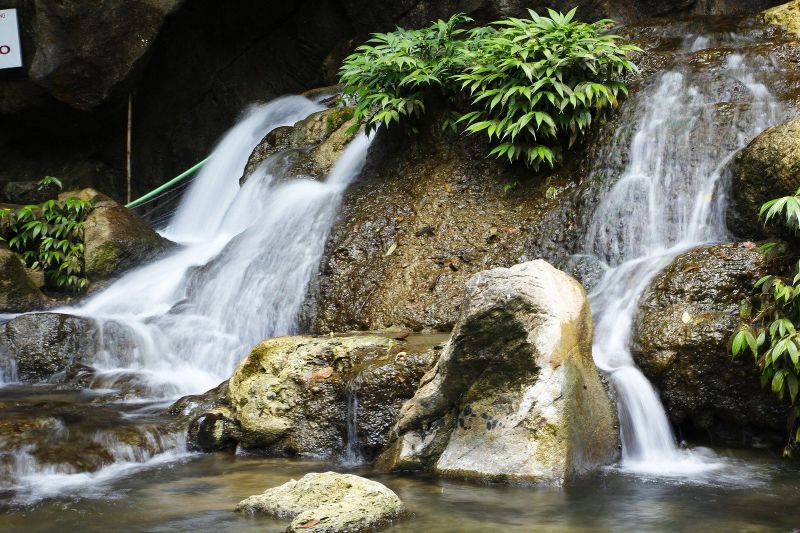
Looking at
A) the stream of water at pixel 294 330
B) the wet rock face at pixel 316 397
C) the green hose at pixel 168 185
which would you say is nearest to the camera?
the stream of water at pixel 294 330

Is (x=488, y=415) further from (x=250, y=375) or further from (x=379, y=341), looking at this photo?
(x=250, y=375)

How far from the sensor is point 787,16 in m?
10.5

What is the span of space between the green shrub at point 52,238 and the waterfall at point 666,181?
7.01 m

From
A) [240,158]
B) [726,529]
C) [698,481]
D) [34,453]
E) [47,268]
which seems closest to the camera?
[726,529]

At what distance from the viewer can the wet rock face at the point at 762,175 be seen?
6824mm

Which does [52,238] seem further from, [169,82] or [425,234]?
[425,234]

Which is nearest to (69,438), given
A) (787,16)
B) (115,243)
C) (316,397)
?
(316,397)

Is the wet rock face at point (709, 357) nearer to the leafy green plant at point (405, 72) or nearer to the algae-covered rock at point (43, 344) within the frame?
the leafy green plant at point (405, 72)

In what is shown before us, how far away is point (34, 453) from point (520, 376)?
3537 millimetres

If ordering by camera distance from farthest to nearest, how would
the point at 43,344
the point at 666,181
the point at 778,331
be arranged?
1. the point at 43,344
2. the point at 666,181
3. the point at 778,331

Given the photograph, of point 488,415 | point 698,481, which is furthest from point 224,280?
point 698,481

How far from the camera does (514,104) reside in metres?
8.75

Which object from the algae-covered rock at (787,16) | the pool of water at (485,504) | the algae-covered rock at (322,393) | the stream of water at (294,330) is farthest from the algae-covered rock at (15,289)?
the algae-covered rock at (787,16)

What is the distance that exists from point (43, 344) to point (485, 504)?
584 cm
